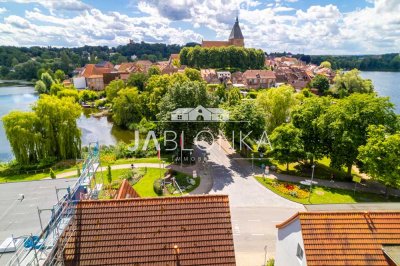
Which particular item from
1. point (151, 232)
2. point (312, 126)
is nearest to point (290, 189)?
point (312, 126)

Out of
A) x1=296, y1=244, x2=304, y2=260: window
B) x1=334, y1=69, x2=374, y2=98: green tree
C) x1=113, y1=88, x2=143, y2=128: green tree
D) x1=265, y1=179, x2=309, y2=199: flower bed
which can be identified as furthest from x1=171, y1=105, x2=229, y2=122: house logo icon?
x1=334, y1=69, x2=374, y2=98: green tree

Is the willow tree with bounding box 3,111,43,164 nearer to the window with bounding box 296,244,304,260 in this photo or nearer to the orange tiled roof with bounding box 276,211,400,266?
the window with bounding box 296,244,304,260

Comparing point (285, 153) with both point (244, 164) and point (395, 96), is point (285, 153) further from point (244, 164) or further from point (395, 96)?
point (395, 96)

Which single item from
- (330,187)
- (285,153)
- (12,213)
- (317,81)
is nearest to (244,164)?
(285,153)

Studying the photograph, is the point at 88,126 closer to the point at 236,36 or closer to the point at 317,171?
the point at 317,171

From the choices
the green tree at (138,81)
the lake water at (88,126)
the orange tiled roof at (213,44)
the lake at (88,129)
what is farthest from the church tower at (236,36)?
the lake at (88,129)

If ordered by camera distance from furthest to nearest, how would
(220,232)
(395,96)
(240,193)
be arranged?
(395,96)
(240,193)
(220,232)
